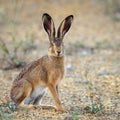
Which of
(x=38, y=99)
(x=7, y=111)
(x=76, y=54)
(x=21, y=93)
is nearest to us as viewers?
(x=7, y=111)

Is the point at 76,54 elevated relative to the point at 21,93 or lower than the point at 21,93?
elevated

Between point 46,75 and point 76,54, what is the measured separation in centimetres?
383

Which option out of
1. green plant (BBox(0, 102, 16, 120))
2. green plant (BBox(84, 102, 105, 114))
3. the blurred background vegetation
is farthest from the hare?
the blurred background vegetation

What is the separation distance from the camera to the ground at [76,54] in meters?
6.20

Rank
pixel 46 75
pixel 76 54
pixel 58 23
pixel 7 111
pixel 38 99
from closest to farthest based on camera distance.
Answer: pixel 7 111 < pixel 46 75 < pixel 38 99 < pixel 76 54 < pixel 58 23

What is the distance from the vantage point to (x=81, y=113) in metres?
6.16

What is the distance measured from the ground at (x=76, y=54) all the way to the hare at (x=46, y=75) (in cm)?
17

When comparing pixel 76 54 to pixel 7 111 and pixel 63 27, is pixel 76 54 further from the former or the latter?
pixel 7 111

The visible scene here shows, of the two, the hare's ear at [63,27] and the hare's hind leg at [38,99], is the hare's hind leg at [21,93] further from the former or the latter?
the hare's ear at [63,27]

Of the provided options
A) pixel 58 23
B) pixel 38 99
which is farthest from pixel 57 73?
pixel 58 23

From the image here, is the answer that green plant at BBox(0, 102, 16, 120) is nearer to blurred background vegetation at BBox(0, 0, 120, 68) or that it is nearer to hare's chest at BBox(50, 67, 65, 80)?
hare's chest at BBox(50, 67, 65, 80)

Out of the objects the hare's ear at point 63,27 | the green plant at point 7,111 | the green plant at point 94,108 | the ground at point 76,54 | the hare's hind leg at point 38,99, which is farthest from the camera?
the hare's hind leg at point 38,99

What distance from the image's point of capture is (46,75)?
6.36 metres

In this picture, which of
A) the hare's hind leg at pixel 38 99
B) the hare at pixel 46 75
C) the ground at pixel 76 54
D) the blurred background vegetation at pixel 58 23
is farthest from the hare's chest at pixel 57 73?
the blurred background vegetation at pixel 58 23
